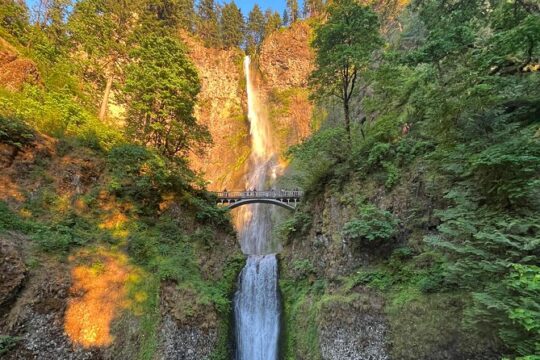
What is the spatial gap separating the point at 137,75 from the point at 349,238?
11.5 metres

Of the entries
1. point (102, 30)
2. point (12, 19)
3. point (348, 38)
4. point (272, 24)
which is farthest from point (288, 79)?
point (12, 19)

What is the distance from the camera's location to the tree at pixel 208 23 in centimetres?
4595

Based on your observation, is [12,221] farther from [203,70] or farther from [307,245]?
[203,70]

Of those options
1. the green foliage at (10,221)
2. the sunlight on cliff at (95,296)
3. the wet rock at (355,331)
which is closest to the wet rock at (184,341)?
the sunlight on cliff at (95,296)

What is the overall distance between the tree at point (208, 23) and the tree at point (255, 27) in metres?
5.64

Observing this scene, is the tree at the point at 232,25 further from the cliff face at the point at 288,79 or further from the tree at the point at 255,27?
the cliff face at the point at 288,79

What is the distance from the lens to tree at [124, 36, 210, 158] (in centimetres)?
1327

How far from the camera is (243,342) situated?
39.0 feet

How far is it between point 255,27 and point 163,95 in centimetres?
4302

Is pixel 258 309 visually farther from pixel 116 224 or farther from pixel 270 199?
pixel 270 199

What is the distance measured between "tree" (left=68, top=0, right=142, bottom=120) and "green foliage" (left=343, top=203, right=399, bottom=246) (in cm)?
1505

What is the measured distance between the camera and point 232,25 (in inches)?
1881

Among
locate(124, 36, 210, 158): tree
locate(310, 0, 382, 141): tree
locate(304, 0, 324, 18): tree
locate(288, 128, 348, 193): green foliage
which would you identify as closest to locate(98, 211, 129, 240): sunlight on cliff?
locate(124, 36, 210, 158): tree

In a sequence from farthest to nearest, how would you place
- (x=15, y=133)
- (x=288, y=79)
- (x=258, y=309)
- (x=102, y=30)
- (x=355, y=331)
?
(x=288, y=79), (x=102, y=30), (x=258, y=309), (x=15, y=133), (x=355, y=331)
